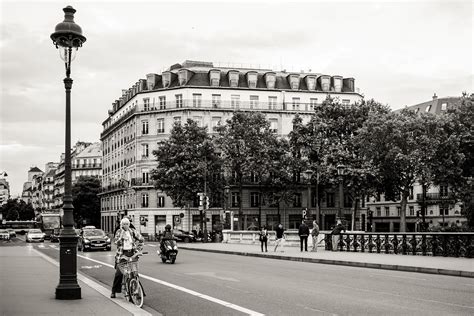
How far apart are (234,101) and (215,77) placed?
3998 mm

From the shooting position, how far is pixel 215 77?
80.8 meters

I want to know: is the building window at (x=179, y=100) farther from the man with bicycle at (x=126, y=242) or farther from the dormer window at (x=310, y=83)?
the man with bicycle at (x=126, y=242)

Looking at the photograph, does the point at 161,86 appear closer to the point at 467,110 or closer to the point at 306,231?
the point at 467,110

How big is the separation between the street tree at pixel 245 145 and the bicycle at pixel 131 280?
52532mm

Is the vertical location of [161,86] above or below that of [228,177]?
above

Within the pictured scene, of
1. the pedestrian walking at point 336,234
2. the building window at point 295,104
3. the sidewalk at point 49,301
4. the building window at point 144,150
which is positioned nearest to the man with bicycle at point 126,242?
the sidewalk at point 49,301

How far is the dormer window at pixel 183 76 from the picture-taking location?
80.2 metres

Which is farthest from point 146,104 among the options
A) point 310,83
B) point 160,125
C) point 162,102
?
point 310,83

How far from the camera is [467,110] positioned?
55625mm

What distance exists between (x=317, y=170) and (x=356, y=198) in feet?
15.7

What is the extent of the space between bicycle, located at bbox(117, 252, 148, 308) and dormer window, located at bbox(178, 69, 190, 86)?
68139 millimetres

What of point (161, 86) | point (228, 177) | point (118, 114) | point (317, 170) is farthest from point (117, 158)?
point (317, 170)

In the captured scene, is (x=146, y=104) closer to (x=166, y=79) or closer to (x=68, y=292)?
(x=166, y=79)

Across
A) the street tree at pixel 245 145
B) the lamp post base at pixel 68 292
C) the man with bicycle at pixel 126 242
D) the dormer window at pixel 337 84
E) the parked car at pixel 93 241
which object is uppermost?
the dormer window at pixel 337 84
